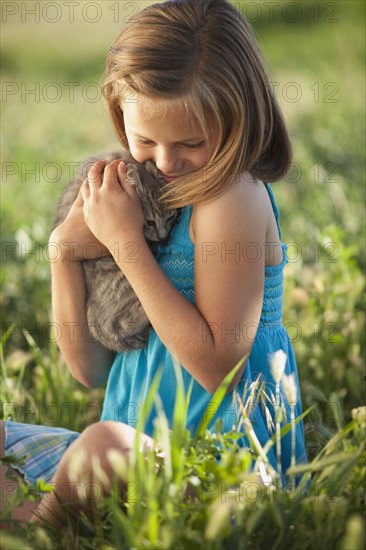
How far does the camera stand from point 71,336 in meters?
2.50

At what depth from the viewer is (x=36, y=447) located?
97.9 inches

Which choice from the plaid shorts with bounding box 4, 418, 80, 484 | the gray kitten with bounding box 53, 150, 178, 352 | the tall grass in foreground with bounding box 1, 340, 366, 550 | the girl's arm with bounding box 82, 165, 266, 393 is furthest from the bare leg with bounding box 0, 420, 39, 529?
the girl's arm with bounding box 82, 165, 266, 393

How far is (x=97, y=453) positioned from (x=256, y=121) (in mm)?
952

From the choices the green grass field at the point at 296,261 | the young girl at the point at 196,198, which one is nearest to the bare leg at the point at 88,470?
the young girl at the point at 196,198

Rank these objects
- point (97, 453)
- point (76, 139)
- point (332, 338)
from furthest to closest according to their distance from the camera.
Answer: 1. point (76, 139)
2. point (332, 338)
3. point (97, 453)

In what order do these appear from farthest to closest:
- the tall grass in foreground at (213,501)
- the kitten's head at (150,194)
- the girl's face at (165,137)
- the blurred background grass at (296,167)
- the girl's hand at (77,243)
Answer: the blurred background grass at (296,167)
the girl's hand at (77,243)
the kitten's head at (150,194)
the girl's face at (165,137)
the tall grass in foreground at (213,501)

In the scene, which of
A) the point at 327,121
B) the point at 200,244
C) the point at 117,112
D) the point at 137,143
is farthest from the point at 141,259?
the point at 327,121

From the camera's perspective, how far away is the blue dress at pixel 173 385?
232cm

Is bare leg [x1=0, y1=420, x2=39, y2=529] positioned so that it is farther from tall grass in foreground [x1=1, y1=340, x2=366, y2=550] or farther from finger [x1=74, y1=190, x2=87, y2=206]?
finger [x1=74, y1=190, x2=87, y2=206]

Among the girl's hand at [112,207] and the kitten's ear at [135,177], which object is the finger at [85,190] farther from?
the kitten's ear at [135,177]

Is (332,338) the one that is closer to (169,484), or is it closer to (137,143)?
(137,143)

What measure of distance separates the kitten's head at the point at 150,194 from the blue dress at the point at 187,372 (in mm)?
49

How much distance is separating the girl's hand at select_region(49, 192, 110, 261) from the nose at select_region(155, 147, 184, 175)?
1.02 feet

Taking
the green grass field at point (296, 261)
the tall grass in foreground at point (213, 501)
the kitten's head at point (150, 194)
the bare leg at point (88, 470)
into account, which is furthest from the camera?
the kitten's head at point (150, 194)
